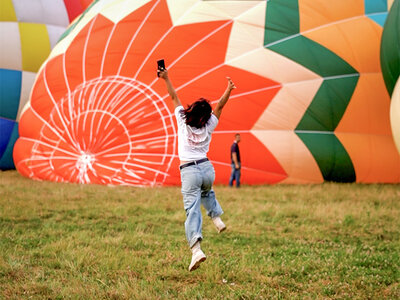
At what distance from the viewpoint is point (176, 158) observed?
1005cm

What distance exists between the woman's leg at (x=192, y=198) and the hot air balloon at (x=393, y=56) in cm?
386

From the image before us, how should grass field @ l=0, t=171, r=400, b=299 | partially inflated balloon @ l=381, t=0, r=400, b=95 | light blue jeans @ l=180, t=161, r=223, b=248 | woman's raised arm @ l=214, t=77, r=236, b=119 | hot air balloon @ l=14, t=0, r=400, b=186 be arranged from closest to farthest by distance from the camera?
1. grass field @ l=0, t=171, r=400, b=299
2. light blue jeans @ l=180, t=161, r=223, b=248
3. woman's raised arm @ l=214, t=77, r=236, b=119
4. partially inflated balloon @ l=381, t=0, r=400, b=95
5. hot air balloon @ l=14, t=0, r=400, b=186

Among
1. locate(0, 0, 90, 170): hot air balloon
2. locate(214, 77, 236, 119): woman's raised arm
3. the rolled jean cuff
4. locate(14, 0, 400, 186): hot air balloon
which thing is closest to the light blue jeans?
the rolled jean cuff

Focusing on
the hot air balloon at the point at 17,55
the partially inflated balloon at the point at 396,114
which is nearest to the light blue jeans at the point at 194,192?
the partially inflated balloon at the point at 396,114

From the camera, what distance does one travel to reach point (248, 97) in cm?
1023

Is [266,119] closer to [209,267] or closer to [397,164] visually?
[397,164]

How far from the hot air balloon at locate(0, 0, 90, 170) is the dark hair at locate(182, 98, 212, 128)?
1077cm

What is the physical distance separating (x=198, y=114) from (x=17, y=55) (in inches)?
438

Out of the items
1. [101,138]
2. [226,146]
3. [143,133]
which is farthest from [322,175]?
[101,138]

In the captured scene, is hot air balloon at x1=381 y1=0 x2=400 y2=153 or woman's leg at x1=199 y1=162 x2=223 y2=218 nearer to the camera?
woman's leg at x1=199 y1=162 x2=223 y2=218

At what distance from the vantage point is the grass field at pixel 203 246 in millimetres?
3957

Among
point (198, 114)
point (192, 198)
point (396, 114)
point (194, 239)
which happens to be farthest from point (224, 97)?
point (396, 114)

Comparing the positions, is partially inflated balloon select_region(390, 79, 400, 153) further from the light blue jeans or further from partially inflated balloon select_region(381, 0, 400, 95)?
the light blue jeans

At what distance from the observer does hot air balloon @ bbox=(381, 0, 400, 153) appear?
7.03 metres
